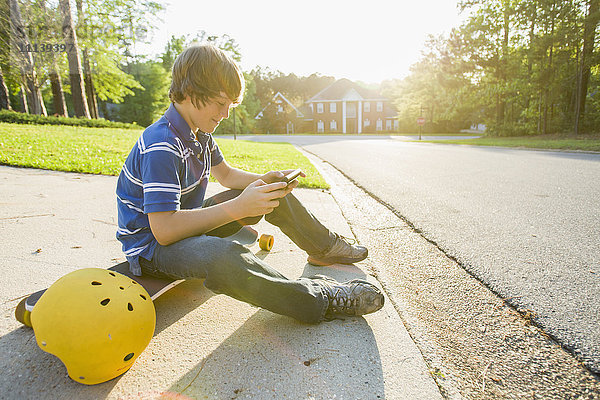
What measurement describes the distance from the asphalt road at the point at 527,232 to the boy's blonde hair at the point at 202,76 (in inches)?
87.8

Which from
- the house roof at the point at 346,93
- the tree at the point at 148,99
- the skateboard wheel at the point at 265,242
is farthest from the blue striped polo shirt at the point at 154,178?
the house roof at the point at 346,93

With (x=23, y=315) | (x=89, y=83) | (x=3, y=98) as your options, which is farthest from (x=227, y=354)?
(x=89, y=83)

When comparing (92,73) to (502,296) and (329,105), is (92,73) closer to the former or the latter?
(502,296)

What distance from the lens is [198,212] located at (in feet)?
6.42

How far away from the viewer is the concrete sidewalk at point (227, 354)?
149cm

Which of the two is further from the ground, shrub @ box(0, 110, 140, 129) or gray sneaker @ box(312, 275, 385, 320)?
shrub @ box(0, 110, 140, 129)

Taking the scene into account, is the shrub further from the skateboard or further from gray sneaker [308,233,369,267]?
gray sneaker [308,233,369,267]

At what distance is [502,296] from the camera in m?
2.29

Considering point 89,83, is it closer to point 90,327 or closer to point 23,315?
point 23,315

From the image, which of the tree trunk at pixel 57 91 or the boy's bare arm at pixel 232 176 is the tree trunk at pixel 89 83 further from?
the boy's bare arm at pixel 232 176

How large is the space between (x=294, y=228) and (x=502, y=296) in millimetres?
1481

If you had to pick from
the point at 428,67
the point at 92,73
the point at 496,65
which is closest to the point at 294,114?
the point at 428,67

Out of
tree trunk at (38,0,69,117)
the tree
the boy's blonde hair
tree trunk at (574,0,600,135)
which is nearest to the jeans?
the boy's blonde hair

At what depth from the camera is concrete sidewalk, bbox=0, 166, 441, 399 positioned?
4.89 ft
